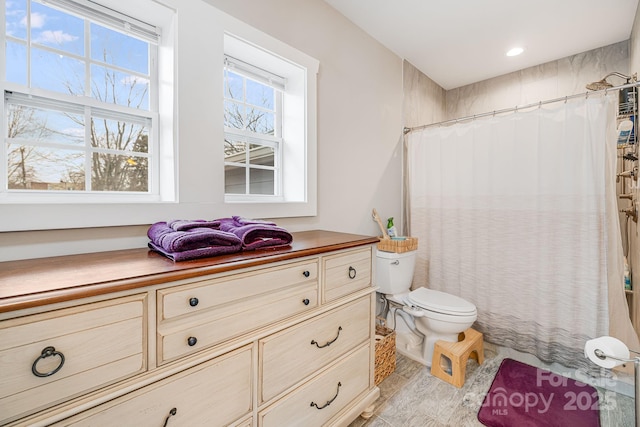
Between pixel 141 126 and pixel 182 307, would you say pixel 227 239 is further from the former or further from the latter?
pixel 141 126

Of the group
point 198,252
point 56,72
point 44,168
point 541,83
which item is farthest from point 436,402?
point 541,83

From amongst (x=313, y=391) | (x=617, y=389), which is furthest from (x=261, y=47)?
(x=617, y=389)

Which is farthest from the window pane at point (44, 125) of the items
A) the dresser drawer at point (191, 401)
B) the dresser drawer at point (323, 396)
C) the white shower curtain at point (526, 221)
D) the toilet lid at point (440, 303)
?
the white shower curtain at point (526, 221)

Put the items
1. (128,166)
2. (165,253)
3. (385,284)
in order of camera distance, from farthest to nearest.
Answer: (385,284) → (128,166) → (165,253)

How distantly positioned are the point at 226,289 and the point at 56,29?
1252 millimetres

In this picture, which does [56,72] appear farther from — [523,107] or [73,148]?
[523,107]

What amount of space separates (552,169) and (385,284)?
4.65 ft

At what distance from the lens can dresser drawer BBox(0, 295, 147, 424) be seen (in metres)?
0.58

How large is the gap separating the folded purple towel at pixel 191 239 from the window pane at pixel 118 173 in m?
0.37

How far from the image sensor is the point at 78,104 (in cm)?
115

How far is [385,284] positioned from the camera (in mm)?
2102

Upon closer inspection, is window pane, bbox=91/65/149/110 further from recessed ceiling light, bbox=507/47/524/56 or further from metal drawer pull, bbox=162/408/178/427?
recessed ceiling light, bbox=507/47/524/56

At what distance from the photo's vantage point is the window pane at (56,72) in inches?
42.3

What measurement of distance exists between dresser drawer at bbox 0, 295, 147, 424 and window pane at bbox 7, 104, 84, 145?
2.78 feet
